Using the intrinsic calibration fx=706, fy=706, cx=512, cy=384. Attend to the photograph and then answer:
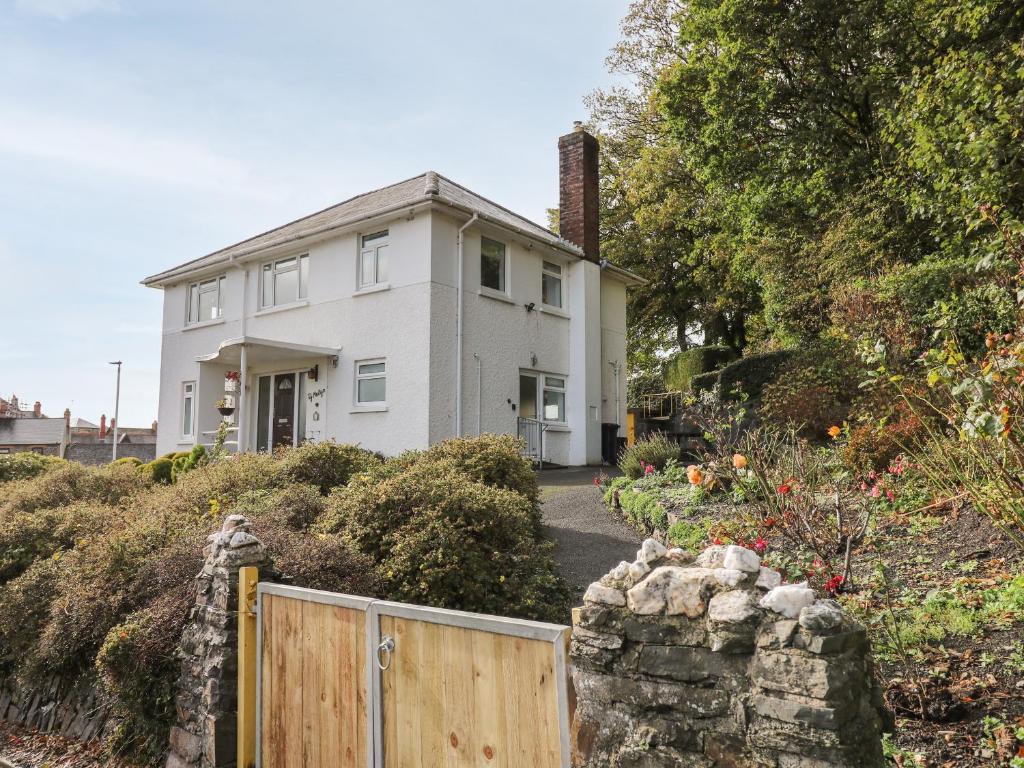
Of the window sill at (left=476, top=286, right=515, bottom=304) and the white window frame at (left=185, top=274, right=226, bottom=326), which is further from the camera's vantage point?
the white window frame at (left=185, top=274, right=226, bottom=326)

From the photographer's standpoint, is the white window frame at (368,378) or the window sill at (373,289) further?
the window sill at (373,289)

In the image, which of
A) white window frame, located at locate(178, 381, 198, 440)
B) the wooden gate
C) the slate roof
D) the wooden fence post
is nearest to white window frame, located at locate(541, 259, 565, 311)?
the slate roof

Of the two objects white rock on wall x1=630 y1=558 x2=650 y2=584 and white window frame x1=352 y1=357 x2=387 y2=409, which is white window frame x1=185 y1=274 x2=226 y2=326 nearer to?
white window frame x1=352 y1=357 x2=387 y2=409

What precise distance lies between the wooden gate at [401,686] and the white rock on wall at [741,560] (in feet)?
2.36

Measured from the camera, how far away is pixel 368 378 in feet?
52.0

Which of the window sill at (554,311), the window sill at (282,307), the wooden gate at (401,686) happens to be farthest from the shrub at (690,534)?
the window sill at (282,307)

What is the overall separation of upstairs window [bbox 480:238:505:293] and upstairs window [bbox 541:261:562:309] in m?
1.48

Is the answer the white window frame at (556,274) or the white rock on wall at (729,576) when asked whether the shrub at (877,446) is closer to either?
the white rock on wall at (729,576)

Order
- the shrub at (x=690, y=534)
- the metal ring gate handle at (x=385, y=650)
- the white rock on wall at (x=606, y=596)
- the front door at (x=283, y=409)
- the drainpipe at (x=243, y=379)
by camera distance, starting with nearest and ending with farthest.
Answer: the white rock on wall at (x=606, y=596)
the metal ring gate handle at (x=385, y=650)
the shrub at (x=690, y=534)
the drainpipe at (x=243, y=379)
the front door at (x=283, y=409)

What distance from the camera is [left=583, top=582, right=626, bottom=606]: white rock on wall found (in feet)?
8.75

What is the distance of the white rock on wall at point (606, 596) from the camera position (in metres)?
2.67

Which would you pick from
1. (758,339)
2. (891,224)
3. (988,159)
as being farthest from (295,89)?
(758,339)

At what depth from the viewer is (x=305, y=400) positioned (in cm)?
1698

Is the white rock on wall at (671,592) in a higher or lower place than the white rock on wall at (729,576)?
lower
